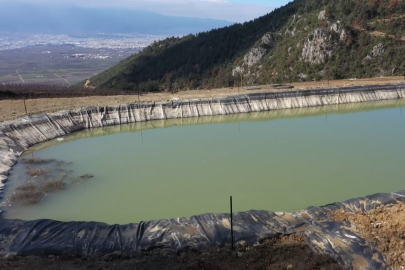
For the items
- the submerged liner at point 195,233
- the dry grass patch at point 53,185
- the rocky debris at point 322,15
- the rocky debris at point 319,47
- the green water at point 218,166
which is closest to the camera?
the submerged liner at point 195,233

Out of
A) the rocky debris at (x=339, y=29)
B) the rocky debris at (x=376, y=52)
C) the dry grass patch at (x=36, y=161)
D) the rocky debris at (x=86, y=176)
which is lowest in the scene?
the rocky debris at (x=86, y=176)

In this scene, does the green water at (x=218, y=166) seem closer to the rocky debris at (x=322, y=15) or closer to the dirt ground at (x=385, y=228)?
the dirt ground at (x=385, y=228)

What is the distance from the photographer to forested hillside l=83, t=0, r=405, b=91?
67.9 feet

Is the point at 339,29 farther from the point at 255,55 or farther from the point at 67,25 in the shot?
the point at 67,25

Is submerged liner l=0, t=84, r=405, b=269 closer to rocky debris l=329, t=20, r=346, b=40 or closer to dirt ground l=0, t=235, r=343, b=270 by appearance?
dirt ground l=0, t=235, r=343, b=270

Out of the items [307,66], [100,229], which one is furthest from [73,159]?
[307,66]

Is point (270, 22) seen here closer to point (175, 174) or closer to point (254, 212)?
point (175, 174)

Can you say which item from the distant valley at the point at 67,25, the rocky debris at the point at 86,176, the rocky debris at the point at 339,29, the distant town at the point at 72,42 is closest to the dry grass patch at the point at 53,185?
the rocky debris at the point at 86,176

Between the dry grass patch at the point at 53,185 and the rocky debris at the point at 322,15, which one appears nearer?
the dry grass patch at the point at 53,185

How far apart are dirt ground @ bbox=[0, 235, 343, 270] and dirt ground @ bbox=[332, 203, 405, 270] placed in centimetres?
59

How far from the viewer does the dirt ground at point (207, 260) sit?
12.5ft

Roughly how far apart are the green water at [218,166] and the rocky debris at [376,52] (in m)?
9.83

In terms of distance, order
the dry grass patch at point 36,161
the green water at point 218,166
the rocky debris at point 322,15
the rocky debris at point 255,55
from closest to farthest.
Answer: the green water at point 218,166, the dry grass patch at point 36,161, the rocky debris at point 322,15, the rocky debris at point 255,55

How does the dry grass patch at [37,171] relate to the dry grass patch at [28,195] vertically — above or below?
above
